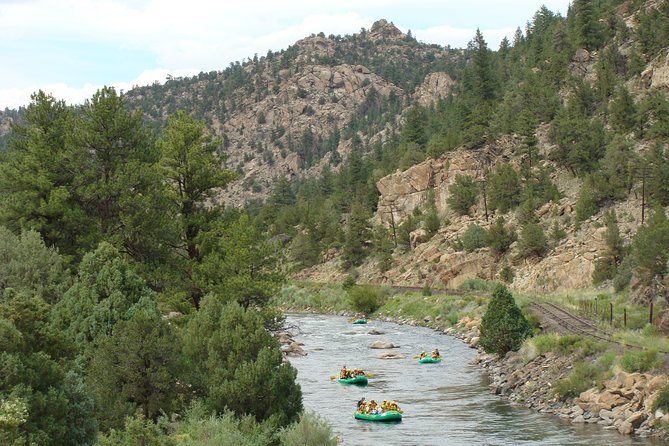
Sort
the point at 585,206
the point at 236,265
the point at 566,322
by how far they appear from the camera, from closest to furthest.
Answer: the point at 236,265
the point at 566,322
the point at 585,206

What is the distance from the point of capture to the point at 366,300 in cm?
7981

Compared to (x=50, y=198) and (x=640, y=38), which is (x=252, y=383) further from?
(x=640, y=38)

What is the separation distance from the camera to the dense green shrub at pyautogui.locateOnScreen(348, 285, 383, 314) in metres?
80.0

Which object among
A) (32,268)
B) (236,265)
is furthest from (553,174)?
(32,268)

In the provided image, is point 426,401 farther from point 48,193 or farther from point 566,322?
point 48,193

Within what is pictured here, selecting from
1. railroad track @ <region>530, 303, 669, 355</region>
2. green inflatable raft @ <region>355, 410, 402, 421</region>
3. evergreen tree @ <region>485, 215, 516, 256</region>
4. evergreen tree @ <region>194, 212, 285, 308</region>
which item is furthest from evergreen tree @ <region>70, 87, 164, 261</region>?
evergreen tree @ <region>485, 215, 516, 256</region>

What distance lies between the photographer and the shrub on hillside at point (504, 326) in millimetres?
44250

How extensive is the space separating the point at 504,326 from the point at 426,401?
1031cm

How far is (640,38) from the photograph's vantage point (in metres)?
90.2

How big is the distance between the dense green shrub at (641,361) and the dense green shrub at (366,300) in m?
48.4

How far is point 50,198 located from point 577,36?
87858mm

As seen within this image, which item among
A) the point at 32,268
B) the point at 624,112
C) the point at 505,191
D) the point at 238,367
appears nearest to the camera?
the point at 238,367

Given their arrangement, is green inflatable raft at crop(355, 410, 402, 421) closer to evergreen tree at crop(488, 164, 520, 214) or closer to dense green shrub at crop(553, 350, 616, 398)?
dense green shrub at crop(553, 350, 616, 398)

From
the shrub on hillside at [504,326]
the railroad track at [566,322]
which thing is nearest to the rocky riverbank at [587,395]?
the shrub on hillside at [504,326]
